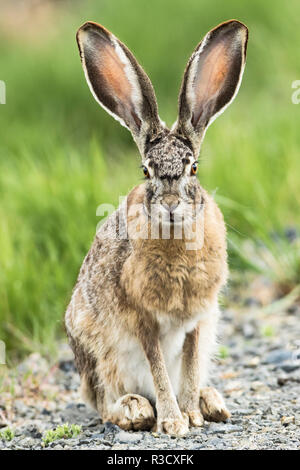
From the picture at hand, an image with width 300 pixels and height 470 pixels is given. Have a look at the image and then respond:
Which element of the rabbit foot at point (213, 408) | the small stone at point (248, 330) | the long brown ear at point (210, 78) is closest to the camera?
the long brown ear at point (210, 78)

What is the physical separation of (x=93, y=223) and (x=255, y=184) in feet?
4.40

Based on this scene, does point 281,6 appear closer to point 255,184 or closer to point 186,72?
point 255,184

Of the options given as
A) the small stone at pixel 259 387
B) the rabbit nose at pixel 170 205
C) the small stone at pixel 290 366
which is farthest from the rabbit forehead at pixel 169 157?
the small stone at pixel 290 366

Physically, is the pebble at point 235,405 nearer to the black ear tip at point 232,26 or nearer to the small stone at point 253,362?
the small stone at point 253,362

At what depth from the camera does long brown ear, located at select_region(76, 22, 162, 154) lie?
4.77 m

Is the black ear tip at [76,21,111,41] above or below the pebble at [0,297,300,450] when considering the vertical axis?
above

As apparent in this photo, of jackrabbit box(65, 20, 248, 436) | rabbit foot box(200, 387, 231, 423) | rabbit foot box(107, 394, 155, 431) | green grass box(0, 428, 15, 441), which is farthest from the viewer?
green grass box(0, 428, 15, 441)

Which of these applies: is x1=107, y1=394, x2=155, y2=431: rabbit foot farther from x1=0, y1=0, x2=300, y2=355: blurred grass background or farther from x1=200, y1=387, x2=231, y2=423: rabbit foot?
x1=0, y1=0, x2=300, y2=355: blurred grass background

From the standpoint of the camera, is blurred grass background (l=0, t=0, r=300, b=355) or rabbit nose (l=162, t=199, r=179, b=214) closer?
rabbit nose (l=162, t=199, r=179, b=214)

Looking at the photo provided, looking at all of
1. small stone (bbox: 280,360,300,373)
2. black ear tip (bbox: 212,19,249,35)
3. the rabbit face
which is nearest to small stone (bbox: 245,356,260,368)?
small stone (bbox: 280,360,300,373)

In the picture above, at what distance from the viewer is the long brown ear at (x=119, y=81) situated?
4.77 meters

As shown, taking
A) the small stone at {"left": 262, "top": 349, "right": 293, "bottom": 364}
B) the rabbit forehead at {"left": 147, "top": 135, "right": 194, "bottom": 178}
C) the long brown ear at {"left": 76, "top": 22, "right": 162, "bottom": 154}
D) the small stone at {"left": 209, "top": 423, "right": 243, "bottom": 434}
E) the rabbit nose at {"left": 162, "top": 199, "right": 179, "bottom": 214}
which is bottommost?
the small stone at {"left": 209, "top": 423, "right": 243, "bottom": 434}

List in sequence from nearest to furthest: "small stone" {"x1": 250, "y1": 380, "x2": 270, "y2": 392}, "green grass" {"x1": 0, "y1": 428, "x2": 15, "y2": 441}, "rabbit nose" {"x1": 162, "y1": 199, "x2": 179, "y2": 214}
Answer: "rabbit nose" {"x1": 162, "y1": 199, "x2": 179, "y2": 214} → "green grass" {"x1": 0, "y1": 428, "x2": 15, "y2": 441} → "small stone" {"x1": 250, "y1": 380, "x2": 270, "y2": 392}

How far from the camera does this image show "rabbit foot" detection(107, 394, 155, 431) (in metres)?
4.91
